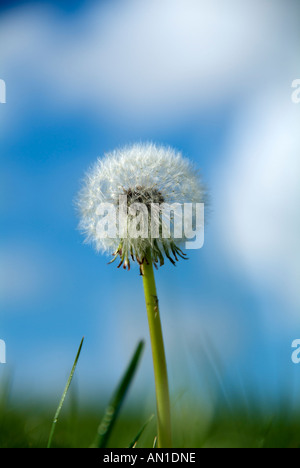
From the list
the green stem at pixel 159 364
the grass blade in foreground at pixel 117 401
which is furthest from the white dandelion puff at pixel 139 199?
the grass blade in foreground at pixel 117 401

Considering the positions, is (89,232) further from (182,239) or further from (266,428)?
(266,428)

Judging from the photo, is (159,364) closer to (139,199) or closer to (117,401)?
(117,401)

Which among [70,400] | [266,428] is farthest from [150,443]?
[266,428]

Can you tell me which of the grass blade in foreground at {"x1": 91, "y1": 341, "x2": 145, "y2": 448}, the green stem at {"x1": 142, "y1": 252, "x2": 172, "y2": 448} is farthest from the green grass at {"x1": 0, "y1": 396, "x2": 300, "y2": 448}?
the grass blade in foreground at {"x1": 91, "y1": 341, "x2": 145, "y2": 448}

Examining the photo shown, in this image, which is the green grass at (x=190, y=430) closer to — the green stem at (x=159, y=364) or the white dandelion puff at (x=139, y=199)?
the green stem at (x=159, y=364)

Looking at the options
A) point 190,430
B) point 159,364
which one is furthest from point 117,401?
point 190,430

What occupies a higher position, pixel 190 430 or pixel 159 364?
pixel 159 364
